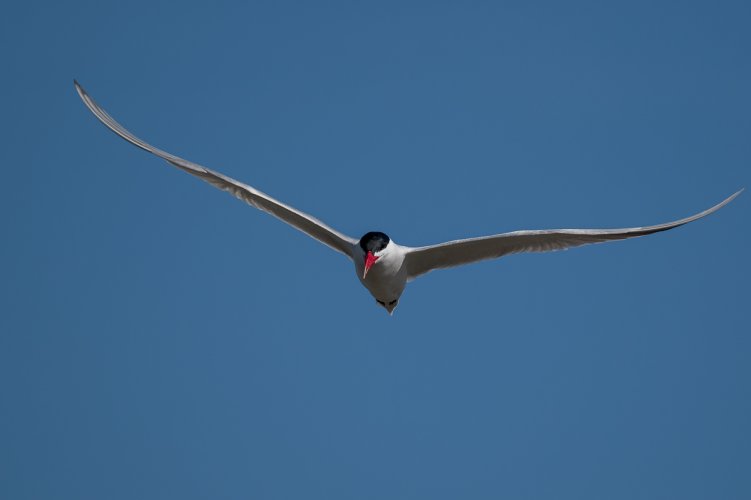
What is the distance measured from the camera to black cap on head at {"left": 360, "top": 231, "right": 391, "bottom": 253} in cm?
1577

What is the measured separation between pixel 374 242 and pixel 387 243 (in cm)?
27

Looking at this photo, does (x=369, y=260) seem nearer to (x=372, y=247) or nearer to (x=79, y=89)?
(x=372, y=247)

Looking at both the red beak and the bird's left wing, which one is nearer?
the bird's left wing

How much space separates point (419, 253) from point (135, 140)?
434 cm

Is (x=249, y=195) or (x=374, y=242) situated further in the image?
(x=249, y=195)

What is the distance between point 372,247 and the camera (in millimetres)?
15758

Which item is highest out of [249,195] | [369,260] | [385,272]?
[249,195]

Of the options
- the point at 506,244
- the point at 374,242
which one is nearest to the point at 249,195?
the point at 374,242

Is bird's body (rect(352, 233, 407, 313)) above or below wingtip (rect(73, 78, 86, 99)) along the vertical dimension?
below

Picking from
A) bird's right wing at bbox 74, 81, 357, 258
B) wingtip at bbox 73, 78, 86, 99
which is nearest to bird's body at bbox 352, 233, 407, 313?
bird's right wing at bbox 74, 81, 357, 258

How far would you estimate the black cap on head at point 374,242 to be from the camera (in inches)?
621

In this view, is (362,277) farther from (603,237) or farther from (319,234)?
(603,237)

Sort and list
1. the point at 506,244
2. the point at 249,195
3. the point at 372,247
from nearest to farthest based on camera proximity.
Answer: the point at 372,247, the point at 506,244, the point at 249,195

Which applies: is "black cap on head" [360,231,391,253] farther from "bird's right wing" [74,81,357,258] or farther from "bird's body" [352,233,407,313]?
"bird's right wing" [74,81,357,258]
